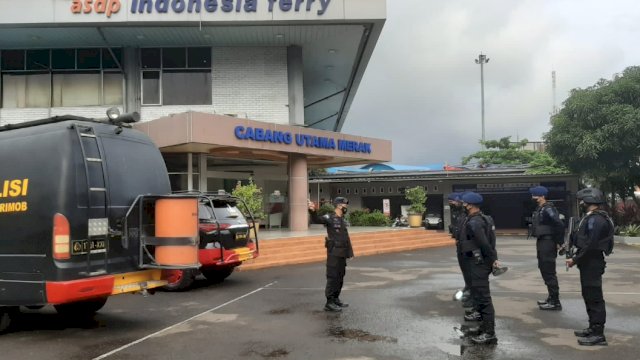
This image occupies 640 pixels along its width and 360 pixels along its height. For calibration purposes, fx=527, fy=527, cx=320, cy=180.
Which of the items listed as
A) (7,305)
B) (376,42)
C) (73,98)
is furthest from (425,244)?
(7,305)

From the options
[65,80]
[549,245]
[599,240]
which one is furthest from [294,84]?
[599,240]

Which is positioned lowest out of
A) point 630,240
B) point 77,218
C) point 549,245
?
point 630,240

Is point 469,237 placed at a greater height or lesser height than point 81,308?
greater

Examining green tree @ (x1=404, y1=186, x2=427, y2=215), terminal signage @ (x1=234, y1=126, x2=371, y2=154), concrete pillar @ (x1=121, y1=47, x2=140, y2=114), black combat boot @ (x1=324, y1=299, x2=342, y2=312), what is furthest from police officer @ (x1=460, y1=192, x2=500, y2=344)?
green tree @ (x1=404, y1=186, x2=427, y2=215)

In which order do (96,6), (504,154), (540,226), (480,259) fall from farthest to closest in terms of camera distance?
(504,154)
(96,6)
(540,226)
(480,259)

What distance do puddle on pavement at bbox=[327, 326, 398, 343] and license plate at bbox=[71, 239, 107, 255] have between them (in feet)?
9.37

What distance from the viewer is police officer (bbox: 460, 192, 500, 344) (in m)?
5.81

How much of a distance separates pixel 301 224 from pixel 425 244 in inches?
200

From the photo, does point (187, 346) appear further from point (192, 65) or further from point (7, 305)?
point (192, 65)

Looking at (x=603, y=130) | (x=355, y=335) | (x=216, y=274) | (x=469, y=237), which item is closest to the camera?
(x=469, y=237)

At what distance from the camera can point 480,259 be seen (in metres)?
5.97

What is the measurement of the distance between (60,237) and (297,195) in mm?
15972

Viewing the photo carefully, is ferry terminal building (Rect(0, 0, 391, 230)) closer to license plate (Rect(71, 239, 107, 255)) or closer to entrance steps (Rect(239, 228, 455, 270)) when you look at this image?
entrance steps (Rect(239, 228, 455, 270))

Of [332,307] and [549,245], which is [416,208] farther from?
[332,307]
